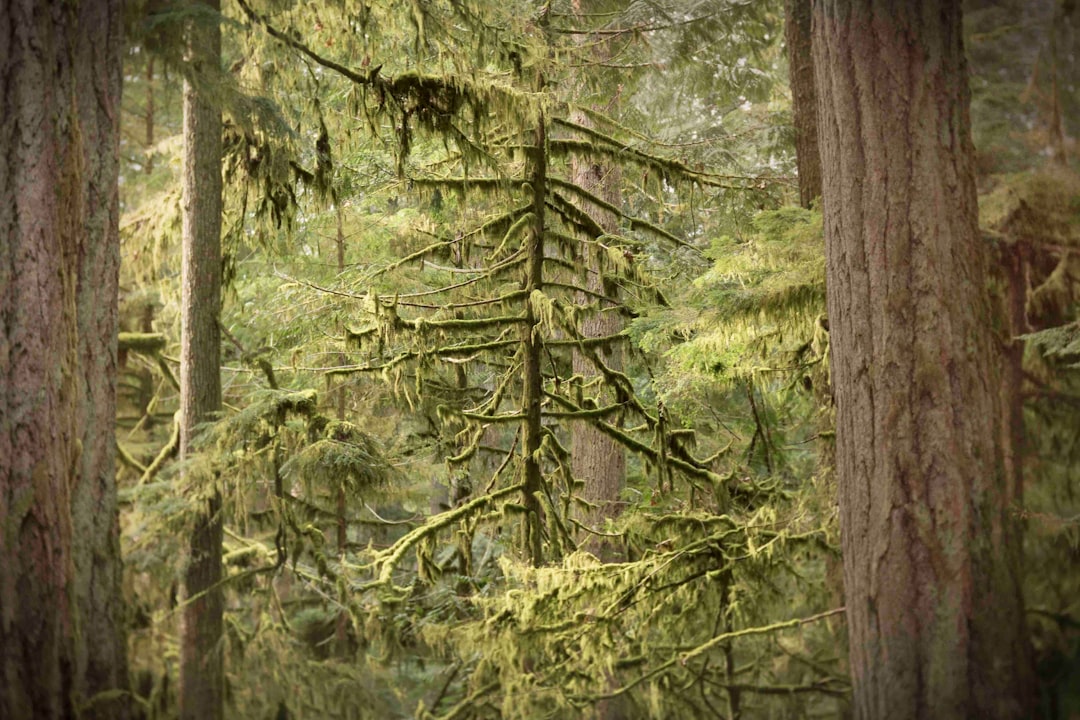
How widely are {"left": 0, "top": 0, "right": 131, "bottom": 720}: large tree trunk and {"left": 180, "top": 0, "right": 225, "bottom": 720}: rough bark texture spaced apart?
311 centimetres

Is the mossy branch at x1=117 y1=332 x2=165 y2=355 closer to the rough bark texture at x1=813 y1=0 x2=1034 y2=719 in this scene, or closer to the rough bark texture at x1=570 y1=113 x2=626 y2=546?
the rough bark texture at x1=570 y1=113 x2=626 y2=546

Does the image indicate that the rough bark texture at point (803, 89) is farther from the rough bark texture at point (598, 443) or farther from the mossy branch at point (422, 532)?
the mossy branch at point (422, 532)

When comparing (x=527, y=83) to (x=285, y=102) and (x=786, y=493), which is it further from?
(x=786, y=493)

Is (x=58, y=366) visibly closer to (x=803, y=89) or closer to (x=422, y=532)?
(x=422, y=532)

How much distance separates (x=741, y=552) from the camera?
5.81 meters

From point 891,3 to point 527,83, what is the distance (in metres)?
3.29

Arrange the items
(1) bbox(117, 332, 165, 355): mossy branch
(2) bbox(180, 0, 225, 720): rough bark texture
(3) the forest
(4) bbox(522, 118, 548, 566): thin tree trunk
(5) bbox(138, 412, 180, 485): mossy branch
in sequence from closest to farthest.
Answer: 1. (3) the forest
2. (4) bbox(522, 118, 548, 566): thin tree trunk
3. (2) bbox(180, 0, 225, 720): rough bark texture
4. (5) bbox(138, 412, 180, 485): mossy branch
5. (1) bbox(117, 332, 165, 355): mossy branch

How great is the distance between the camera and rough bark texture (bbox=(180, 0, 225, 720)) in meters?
7.31

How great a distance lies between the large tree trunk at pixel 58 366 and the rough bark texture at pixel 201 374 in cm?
311

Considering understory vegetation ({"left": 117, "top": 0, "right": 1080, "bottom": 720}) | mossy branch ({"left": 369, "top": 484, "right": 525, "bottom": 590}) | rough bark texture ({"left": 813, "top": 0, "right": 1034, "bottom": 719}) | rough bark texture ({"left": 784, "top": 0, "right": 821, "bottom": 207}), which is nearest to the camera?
rough bark texture ({"left": 813, "top": 0, "right": 1034, "bottom": 719})

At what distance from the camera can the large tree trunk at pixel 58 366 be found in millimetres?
3707

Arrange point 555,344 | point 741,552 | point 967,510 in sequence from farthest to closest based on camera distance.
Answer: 1. point 555,344
2. point 741,552
3. point 967,510

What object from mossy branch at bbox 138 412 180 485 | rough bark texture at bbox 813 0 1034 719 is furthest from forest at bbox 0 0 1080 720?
mossy branch at bbox 138 412 180 485

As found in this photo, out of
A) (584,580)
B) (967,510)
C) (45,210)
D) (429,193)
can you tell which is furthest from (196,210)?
(967,510)
